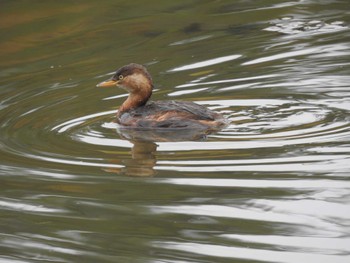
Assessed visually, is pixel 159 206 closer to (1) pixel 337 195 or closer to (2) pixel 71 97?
(1) pixel 337 195

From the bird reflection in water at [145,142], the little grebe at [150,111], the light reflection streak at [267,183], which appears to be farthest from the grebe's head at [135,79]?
the light reflection streak at [267,183]

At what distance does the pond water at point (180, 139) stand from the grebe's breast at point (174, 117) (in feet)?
0.70

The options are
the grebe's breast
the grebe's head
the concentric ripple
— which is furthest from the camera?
the grebe's head

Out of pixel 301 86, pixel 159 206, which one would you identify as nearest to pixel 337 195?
pixel 159 206

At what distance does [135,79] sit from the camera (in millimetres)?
10891

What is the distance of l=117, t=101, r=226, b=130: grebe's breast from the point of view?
9.92 meters

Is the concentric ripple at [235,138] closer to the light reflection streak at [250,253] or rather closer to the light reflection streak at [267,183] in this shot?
the light reflection streak at [267,183]

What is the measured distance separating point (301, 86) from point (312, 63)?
40.4 inches

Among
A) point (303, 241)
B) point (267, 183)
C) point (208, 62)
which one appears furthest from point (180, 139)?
point (303, 241)

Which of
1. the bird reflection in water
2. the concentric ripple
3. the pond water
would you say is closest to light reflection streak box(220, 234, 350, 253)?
the pond water

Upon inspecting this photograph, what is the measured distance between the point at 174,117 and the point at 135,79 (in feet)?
3.32

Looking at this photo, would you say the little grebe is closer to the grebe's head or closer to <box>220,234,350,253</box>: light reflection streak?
the grebe's head

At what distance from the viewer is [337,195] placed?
7.22 meters

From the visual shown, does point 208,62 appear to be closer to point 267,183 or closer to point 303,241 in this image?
point 267,183
